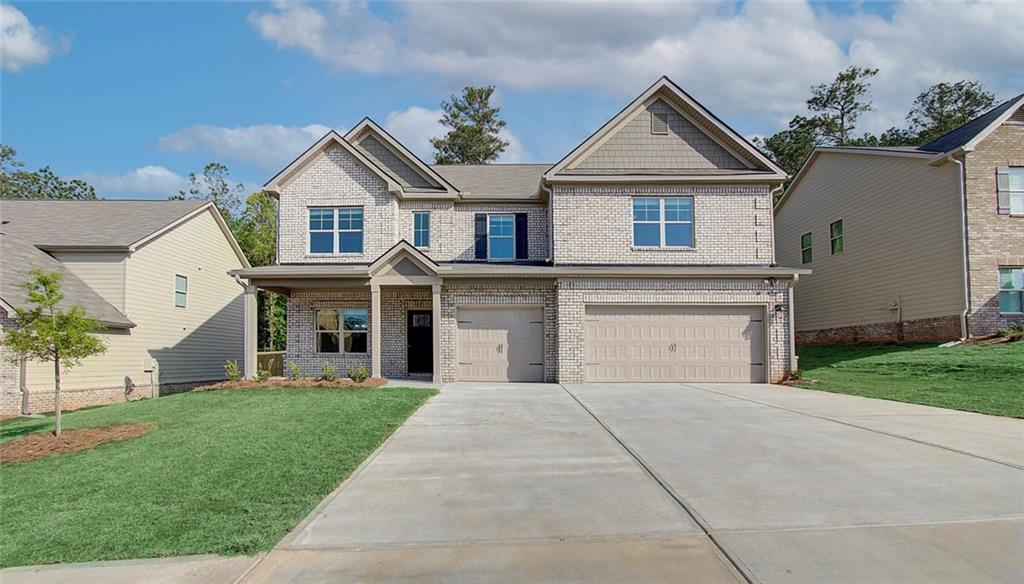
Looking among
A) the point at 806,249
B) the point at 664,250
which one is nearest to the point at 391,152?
the point at 664,250

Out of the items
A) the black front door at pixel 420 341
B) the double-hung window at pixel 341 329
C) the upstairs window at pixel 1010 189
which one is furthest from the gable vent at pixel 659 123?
the double-hung window at pixel 341 329

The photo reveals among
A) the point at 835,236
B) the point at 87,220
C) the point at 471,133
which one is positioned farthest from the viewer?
the point at 471,133

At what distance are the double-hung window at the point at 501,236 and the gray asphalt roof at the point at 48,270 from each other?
1106cm

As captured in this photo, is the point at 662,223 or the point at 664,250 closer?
the point at 664,250

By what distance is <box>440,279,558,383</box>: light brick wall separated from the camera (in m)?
18.0

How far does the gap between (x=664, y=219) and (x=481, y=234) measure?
18.7 ft

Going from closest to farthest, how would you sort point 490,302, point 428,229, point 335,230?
1. point 490,302
2. point 335,230
3. point 428,229

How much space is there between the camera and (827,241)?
85.7 ft

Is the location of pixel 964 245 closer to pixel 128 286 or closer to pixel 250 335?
pixel 250 335

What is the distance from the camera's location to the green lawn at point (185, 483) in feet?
16.1

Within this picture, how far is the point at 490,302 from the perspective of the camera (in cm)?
1802

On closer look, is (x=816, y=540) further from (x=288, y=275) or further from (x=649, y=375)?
(x=288, y=275)

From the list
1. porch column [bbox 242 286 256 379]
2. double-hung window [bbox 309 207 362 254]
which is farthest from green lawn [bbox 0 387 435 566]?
double-hung window [bbox 309 207 362 254]

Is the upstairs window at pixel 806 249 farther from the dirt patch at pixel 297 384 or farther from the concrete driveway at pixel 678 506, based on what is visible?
the dirt patch at pixel 297 384
